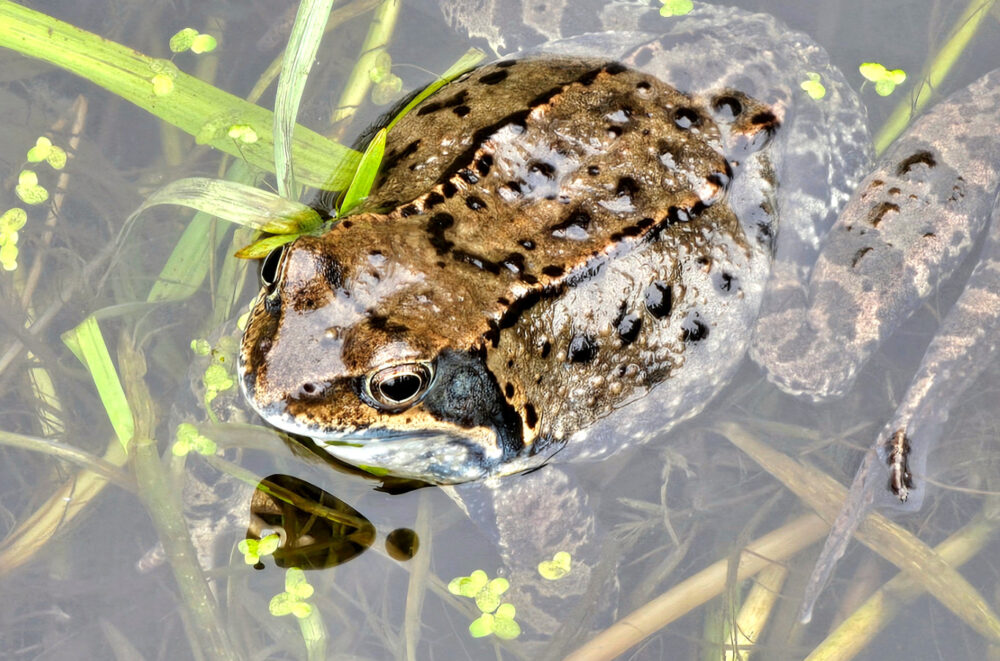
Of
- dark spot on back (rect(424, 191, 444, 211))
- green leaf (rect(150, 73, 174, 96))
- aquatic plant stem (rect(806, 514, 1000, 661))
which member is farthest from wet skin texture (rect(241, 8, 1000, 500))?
green leaf (rect(150, 73, 174, 96))

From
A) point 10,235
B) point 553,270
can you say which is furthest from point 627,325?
point 10,235

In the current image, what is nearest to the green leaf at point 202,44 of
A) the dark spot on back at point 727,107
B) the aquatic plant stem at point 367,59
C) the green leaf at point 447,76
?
the aquatic plant stem at point 367,59

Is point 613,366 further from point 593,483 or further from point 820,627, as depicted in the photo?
point 820,627

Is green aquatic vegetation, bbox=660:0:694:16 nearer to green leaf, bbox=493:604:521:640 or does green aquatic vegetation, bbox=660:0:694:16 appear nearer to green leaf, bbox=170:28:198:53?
green leaf, bbox=170:28:198:53

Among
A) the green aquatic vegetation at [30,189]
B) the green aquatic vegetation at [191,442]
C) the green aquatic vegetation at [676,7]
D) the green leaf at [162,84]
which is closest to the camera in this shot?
the green aquatic vegetation at [191,442]

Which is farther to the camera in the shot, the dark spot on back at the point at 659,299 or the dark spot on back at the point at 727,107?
the dark spot on back at the point at 727,107

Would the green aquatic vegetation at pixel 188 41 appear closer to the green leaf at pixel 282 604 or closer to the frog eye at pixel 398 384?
the frog eye at pixel 398 384

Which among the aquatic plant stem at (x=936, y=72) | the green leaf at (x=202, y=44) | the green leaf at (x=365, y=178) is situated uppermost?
the green leaf at (x=202, y=44)
